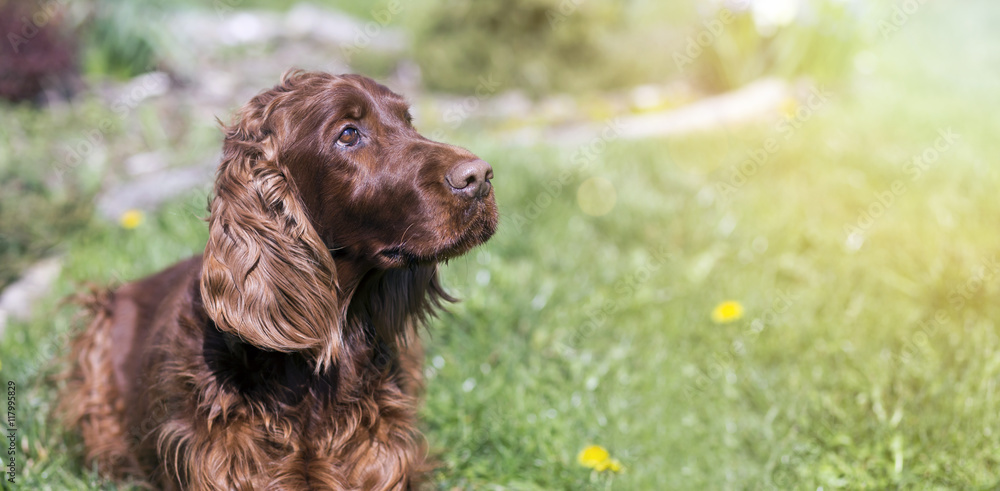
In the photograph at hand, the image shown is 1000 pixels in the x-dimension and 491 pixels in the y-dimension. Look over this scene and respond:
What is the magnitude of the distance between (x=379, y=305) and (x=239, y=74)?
4.85 metres

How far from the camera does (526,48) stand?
6.35 meters

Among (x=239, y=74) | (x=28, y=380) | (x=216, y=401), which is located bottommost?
(x=239, y=74)

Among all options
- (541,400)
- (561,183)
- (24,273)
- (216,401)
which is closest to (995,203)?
(561,183)

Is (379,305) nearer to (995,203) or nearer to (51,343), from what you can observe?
(51,343)

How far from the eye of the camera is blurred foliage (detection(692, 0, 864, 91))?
18.8 ft

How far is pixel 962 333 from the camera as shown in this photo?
3.17 meters
